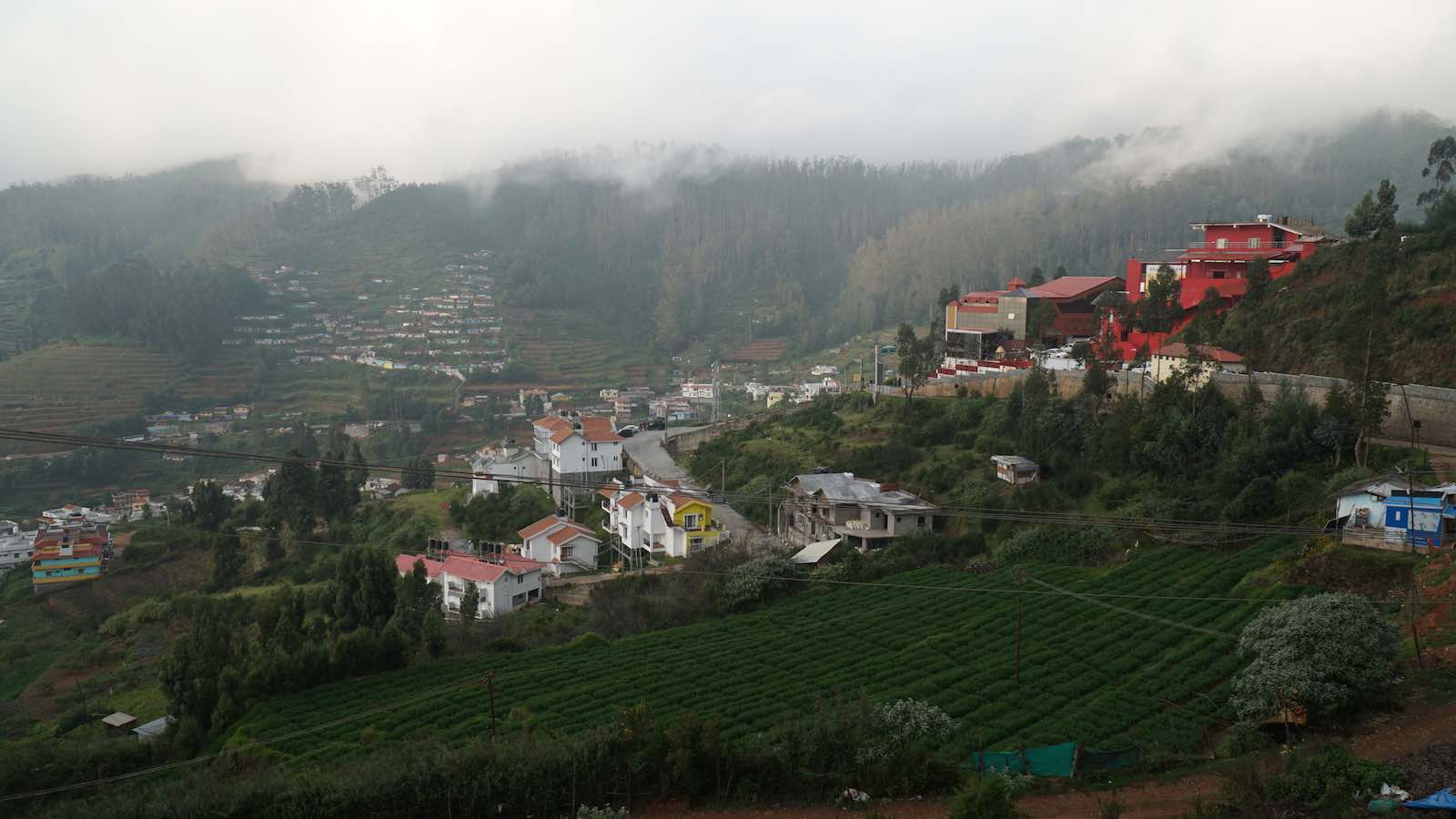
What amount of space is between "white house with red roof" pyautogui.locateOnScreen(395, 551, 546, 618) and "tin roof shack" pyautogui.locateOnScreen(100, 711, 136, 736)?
6.26 metres

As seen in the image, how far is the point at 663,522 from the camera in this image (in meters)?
26.9

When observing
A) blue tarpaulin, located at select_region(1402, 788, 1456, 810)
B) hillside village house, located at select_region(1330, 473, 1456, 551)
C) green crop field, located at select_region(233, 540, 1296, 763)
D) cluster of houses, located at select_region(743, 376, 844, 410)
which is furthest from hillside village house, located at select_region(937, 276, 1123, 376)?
blue tarpaulin, located at select_region(1402, 788, 1456, 810)

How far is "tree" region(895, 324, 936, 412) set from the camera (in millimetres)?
33281

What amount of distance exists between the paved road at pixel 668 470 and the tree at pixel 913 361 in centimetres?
700

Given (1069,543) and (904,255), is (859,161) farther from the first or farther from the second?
(1069,543)

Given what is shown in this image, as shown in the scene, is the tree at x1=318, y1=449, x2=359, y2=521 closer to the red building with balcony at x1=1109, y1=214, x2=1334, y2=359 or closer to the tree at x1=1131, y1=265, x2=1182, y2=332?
the red building with balcony at x1=1109, y1=214, x2=1334, y2=359

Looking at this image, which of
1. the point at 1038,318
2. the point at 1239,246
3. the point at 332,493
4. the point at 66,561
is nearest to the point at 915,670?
the point at 1239,246

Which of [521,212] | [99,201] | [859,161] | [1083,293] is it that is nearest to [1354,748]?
[1083,293]

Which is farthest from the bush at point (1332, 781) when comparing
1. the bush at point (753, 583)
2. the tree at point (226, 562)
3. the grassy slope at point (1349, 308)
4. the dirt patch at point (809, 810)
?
the tree at point (226, 562)

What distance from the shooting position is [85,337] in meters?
60.6

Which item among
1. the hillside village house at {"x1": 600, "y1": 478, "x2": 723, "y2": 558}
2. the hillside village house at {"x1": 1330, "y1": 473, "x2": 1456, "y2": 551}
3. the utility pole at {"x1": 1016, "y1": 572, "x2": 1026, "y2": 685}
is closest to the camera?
the utility pole at {"x1": 1016, "y1": 572, "x2": 1026, "y2": 685}

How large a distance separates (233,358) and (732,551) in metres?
50.5

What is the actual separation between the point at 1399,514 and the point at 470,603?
58.7 feet

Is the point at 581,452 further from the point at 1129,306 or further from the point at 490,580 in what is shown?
the point at 1129,306
